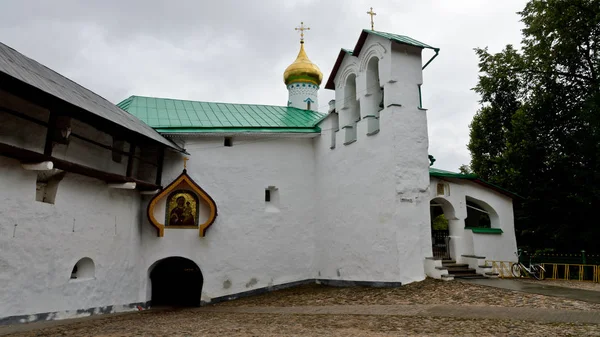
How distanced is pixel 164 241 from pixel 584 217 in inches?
536

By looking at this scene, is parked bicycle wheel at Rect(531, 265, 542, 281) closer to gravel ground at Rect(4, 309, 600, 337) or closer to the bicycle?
the bicycle

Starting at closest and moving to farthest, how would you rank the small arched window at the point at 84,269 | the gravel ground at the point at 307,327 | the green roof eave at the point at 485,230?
the gravel ground at the point at 307,327
the small arched window at the point at 84,269
the green roof eave at the point at 485,230

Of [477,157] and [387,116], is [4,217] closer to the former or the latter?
[387,116]

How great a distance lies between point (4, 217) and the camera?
7254 mm

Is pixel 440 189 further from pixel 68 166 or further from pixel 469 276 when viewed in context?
pixel 68 166

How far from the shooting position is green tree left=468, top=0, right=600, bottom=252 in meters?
14.2

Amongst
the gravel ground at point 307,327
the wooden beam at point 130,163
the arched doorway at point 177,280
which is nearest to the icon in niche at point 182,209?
the wooden beam at point 130,163

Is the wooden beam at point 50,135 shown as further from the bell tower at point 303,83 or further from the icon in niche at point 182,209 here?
the bell tower at point 303,83

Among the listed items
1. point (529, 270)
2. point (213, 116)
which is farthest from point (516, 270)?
point (213, 116)

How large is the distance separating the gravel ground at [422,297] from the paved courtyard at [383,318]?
0.6 inches

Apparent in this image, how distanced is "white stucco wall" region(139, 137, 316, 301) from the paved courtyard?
1.77 meters

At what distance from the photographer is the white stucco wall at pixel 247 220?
11297 mm

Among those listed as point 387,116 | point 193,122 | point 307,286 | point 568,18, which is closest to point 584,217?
point 568,18

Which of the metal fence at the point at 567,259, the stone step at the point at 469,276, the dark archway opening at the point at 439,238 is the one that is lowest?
the stone step at the point at 469,276
